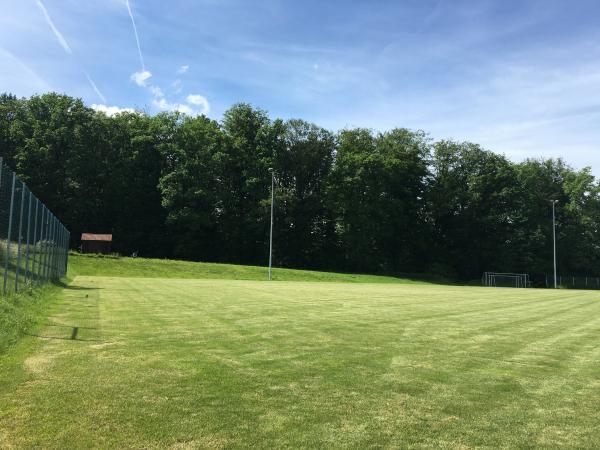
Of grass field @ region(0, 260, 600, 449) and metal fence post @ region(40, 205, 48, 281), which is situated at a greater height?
metal fence post @ region(40, 205, 48, 281)

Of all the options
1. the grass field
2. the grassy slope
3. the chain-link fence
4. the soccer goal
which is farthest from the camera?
the soccer goal

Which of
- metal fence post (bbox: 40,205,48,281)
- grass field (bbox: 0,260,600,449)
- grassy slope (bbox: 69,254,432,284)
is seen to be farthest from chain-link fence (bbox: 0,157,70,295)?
grassy slope (bbox: 69,254,432,284)

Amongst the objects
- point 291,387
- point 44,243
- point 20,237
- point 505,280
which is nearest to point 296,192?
point 505,280

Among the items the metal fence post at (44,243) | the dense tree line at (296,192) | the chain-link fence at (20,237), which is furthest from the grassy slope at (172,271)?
the chain-link fence at (20,237)

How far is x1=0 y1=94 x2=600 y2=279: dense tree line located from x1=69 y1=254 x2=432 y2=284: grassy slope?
21.1m

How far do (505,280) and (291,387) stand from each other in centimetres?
7664

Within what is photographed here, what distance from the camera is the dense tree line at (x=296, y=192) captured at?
7538 cm

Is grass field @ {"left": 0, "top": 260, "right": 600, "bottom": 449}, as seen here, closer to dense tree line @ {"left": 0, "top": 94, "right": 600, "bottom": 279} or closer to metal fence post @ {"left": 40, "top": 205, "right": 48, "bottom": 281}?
metal fence post @ {"left": 40, "top": 205, "right": 48, "bottom": 281}

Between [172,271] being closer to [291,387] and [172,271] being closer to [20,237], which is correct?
[20,237]

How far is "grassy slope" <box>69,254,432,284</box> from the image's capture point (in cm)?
4541

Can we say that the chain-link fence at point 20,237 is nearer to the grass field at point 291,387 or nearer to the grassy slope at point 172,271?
the grass field at point 291,387

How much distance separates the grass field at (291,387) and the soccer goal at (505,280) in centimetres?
6663

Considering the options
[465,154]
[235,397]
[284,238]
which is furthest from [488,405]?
[465,154]

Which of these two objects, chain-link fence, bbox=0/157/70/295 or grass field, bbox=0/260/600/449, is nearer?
grass field, bbox=0/260/600/449
